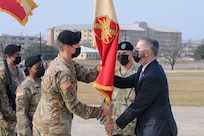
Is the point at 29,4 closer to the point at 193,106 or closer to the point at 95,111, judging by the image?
the point at 95,111

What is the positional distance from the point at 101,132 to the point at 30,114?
4.96 meters

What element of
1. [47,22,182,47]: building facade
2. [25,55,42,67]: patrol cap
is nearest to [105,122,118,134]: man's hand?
[25,55,42,67]: patrol cap

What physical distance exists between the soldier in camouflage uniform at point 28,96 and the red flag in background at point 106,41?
4.07 feet

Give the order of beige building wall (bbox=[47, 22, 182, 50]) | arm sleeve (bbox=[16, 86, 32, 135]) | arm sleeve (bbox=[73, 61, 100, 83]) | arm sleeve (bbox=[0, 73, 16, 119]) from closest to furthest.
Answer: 1. arm sleeve (bbox=[73, 61, 100, 83])
2. arm sleeve (bbox=[16, 86, 32, 135])
3. arm sleeve (bbox=[0, 73, 16, 119])
4. beige building wall (bbox=[47, 22, 182, 50])

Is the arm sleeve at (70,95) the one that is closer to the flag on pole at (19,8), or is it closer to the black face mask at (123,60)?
the black face mask at (123,60)

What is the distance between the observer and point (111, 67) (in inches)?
176

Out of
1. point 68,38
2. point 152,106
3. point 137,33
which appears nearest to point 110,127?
point 152,106

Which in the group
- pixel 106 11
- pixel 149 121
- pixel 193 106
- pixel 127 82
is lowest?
pixel 193 106

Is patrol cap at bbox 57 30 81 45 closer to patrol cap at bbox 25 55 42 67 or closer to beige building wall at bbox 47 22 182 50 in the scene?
patrol cap at bbox 25 55 42 67

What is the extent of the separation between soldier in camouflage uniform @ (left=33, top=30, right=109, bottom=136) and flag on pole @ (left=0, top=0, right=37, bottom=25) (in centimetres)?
233

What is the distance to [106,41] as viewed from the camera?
450cm

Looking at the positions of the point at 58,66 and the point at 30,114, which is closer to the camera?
the point at 58,66

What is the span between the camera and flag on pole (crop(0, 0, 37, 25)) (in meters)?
6.45

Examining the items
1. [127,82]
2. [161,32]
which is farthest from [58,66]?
[161,32]
